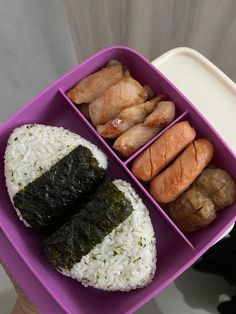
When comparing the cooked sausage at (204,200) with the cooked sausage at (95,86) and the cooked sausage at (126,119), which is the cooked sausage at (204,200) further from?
the cooked sausage at (95,86)

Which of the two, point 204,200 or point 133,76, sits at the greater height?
point 133,76

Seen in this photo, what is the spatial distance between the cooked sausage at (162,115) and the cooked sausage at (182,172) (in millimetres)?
83

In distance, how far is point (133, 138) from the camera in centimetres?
103

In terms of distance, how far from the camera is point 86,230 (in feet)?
3.21

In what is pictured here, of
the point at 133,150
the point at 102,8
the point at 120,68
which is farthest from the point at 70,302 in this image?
the point at 102,8

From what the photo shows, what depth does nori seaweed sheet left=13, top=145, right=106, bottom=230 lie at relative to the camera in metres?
0.99

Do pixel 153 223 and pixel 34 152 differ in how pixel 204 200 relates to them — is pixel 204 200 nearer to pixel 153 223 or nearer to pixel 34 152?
pixel 153 223

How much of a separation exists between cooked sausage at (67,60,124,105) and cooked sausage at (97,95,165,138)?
8cm

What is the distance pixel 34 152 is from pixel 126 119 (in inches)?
9.2

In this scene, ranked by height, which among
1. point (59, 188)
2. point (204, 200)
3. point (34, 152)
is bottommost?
point (204, 200)

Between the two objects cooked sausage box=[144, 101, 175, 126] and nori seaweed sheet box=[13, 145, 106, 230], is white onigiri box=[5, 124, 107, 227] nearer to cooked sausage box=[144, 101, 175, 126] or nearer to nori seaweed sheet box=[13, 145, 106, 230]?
nori seaweed sheet box=[13, 145, 106, 230]

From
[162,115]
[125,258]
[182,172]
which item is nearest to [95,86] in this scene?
[162,115]

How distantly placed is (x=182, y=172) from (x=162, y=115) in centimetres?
14

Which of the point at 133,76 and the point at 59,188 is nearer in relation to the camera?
the point at 59,188
